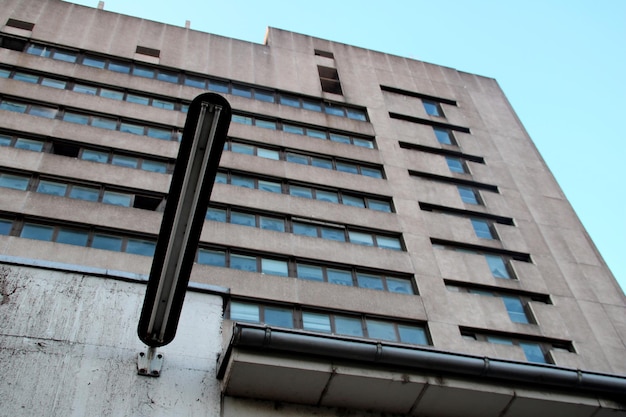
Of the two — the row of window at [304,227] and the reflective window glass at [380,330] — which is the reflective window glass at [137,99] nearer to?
the row of window at [304,227]

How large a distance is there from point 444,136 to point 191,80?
1387 cm

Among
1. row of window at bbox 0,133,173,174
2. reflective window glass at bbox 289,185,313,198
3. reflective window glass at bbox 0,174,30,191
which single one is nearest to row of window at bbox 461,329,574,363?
reflective window glass at bbox 289,185,313,198

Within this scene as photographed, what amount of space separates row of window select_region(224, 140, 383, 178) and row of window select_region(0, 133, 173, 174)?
11.9 ft

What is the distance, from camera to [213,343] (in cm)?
1275

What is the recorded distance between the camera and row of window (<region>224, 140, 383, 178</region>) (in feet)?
99.8

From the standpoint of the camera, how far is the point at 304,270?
2547cm

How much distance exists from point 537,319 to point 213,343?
1788 cm

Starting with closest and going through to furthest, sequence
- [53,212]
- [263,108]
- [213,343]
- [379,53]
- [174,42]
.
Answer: [213,343]
[53,212]
[263,108]
[174,42]
[379,53]

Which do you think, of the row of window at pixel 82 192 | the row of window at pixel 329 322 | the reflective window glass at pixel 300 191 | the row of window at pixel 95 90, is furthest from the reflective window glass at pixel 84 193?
the reflective window glass at pixel 300 191

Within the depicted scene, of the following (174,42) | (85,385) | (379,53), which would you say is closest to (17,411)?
(85,385)

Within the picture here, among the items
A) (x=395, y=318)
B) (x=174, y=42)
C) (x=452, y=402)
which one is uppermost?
(x=174, y=42)

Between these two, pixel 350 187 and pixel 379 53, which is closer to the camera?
pixel 350 187

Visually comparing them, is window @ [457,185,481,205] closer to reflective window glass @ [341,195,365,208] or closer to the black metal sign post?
reflective window glass @ [341,195,365,208]

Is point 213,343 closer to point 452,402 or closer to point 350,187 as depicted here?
point 452,402
